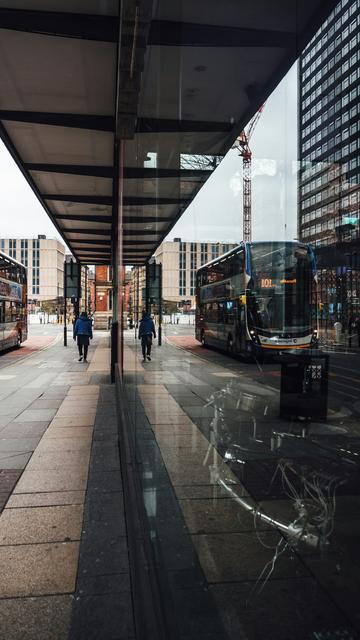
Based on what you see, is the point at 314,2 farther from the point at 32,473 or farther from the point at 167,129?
the point at 32,473

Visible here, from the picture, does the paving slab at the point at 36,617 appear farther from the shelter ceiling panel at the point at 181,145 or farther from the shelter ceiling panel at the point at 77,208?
the shelter ceiling panel at the point at 77,208

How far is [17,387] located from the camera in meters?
10.7

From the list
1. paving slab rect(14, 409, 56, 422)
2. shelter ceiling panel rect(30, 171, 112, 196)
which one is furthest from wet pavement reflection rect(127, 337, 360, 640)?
shelter ceiling panel rect(30, 171, 112, 196)

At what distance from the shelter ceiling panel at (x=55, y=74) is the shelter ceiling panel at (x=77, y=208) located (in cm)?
685

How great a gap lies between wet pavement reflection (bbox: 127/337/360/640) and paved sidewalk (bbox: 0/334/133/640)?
1.73ft

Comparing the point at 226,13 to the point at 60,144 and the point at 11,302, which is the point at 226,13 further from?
the point at 11,302

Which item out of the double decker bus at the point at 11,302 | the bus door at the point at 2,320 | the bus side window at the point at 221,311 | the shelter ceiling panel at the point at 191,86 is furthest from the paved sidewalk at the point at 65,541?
the double decker bus at the point at 11,302

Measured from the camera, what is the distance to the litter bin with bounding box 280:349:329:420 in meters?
1.38

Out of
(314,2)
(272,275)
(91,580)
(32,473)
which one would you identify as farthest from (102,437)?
(314,2)

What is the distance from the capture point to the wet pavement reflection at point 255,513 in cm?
106

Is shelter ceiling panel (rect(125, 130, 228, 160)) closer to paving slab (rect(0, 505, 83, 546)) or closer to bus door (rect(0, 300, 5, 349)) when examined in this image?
paving slab (rect(0, 505, 83, 546))

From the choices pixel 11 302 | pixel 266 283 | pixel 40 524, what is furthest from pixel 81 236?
pixel 266 283

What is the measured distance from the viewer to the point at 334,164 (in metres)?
0.99

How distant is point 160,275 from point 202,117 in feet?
3.19
